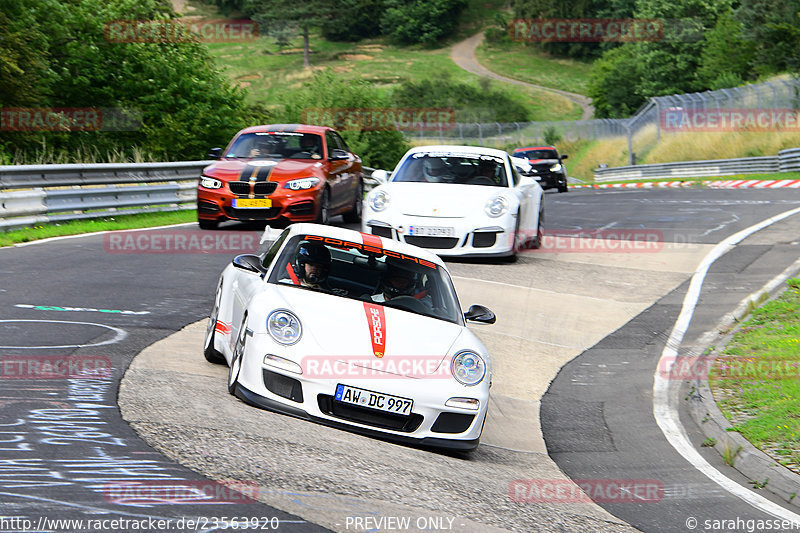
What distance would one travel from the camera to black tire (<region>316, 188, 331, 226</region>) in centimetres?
1612

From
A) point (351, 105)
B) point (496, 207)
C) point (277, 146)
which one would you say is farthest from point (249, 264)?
point (351, 105)

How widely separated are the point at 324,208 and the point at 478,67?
10838cm

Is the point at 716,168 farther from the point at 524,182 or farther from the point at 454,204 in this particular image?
the point at 454,204

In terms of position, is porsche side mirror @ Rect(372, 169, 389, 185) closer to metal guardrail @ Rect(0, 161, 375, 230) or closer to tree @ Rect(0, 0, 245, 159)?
metal guardrail @ Rect(0, 161, 375, 230)

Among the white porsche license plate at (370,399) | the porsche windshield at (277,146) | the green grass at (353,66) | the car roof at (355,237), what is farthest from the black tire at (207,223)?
the green grass at (353,66)

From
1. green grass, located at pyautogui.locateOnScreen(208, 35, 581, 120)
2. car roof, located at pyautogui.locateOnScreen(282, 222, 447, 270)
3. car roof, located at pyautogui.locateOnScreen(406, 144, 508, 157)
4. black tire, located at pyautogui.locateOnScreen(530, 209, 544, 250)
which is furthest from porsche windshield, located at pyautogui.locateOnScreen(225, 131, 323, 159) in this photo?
green grass, located at pyautogui.locateOnScreen(208, 35, 581, 120)

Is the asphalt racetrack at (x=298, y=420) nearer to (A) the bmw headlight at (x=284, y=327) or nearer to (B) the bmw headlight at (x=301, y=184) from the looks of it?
(A) the bmw headlight at (x=284, y=327)

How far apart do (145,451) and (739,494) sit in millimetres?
3501

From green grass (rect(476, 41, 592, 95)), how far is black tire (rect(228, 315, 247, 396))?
11016cm

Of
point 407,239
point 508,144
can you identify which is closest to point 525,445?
point 407,239

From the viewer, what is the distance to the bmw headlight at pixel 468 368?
6.64 metres

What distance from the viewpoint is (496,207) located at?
13.8m

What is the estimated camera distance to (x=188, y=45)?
30844mm

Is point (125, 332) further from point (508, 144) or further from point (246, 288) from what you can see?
point (508, 144)
